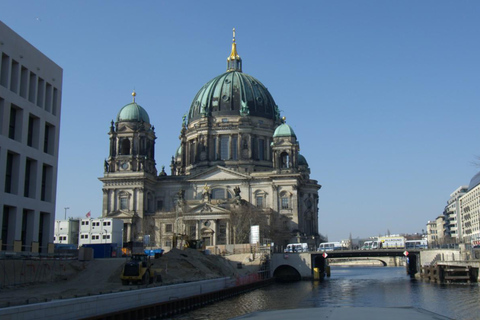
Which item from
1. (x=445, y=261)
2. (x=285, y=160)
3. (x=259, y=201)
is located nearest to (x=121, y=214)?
(x=259, y=201)

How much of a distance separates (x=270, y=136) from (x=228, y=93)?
548 inches

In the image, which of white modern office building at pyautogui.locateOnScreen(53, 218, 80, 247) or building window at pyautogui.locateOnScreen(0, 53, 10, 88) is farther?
white modern office building at pyautogui.locateOnScreen(53, 218, 80, 247)

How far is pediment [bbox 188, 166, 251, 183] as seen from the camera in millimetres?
118512

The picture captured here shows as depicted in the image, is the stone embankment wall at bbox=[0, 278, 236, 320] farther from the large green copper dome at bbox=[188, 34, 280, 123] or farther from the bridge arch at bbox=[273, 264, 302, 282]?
the large green copper dome at bbox=[188, 34, 280, 123]

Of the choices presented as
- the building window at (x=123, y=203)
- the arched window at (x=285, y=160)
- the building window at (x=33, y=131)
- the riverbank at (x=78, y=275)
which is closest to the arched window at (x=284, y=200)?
the arched window at (x=285, y=160)

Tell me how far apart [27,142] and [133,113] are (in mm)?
67653

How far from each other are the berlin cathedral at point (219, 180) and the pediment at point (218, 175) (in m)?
0.20

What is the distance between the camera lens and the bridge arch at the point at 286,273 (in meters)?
95.6

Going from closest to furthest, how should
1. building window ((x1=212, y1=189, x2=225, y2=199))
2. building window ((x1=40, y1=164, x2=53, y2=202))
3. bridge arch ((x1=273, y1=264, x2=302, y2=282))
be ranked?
1. building window ((x1=40, y1=164, x2=53, y2=202))
2. bridge arch ((x1=273, y1=264, x2=302, y2=282))
3. building window ((x1=212, y1=189, x2=225, y2=199))

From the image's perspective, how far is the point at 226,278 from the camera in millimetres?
62438

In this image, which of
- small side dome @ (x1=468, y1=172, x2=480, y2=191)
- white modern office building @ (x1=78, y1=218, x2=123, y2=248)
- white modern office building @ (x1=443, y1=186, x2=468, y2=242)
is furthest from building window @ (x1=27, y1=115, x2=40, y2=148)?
white modern office building @ (x1=443, y1=186, x2=468, y2=242)

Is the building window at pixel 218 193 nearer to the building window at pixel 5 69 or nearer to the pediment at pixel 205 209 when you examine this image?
the pediment at pixel 205 209

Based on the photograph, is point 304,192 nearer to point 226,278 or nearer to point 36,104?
point 226,278

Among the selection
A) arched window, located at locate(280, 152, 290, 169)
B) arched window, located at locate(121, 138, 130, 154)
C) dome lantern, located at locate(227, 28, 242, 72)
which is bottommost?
arched window, located at locate(280, 152, 290, 169)
